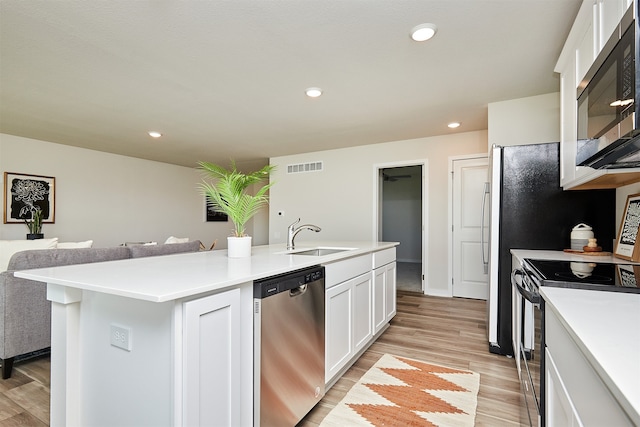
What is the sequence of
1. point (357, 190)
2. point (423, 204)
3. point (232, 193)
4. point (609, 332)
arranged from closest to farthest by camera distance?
point (609, 332), point (232, 193), point (423, 204), point (357, 190)

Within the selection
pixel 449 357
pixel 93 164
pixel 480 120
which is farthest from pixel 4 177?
pixel 480 120

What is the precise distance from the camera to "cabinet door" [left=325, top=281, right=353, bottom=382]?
194cm

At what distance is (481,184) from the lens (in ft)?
14.0

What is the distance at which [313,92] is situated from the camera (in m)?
2.98

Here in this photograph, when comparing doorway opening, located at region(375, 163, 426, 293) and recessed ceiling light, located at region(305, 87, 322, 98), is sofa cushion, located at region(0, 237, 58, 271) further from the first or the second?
doorway opening, located at region(375, 163, 426, 293)

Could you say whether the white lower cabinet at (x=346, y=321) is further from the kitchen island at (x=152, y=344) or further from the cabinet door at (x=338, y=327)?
the kitchen island at (x=152, y=344)

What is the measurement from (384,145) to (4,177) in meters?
5.72

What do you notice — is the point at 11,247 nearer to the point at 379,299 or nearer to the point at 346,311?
the point at 346,311

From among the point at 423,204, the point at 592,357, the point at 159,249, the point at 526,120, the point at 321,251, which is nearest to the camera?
the point at 592,357

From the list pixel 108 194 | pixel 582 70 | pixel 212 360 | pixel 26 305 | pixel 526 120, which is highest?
pixel 526 120

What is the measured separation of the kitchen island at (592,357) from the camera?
1.75ft

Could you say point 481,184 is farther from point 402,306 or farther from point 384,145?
point 402,306

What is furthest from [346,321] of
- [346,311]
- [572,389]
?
[572,389]

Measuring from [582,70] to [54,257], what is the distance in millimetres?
3750
